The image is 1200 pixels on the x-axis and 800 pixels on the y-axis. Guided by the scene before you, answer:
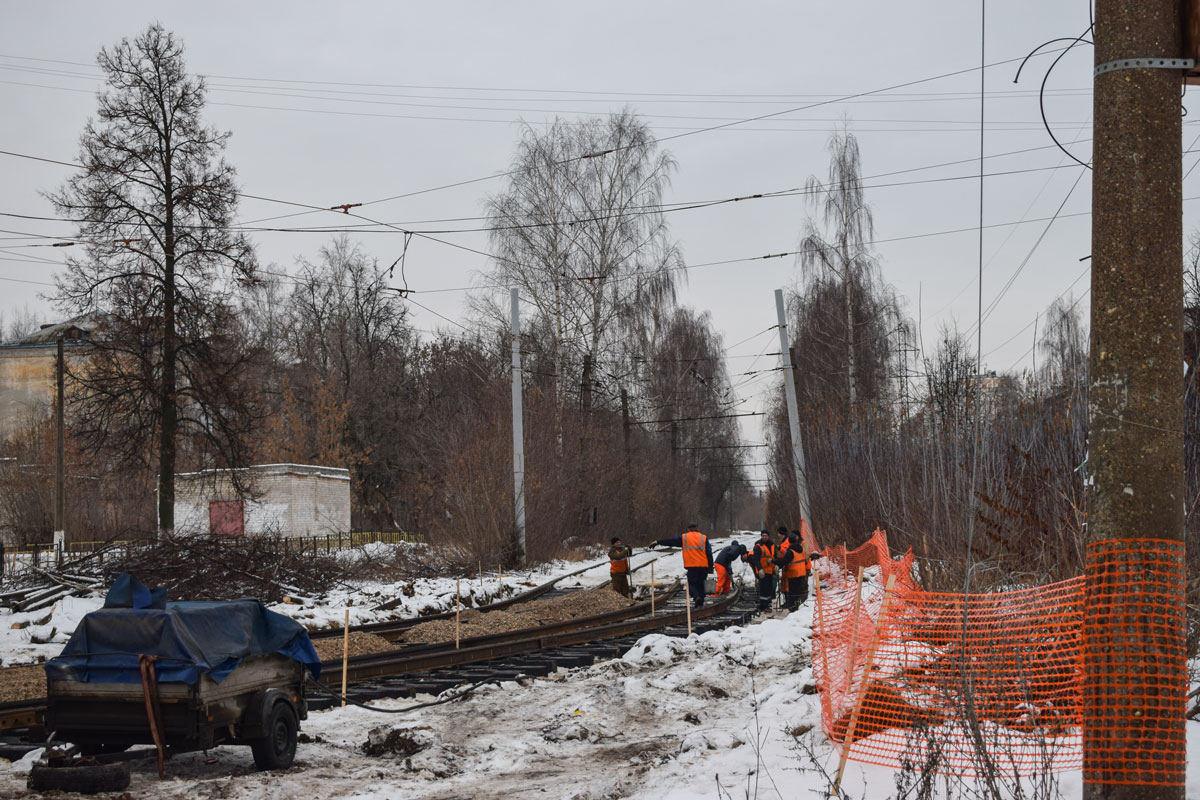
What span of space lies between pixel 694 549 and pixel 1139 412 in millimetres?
18318

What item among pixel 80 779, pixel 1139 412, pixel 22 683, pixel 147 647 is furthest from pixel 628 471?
pixel 1139 412

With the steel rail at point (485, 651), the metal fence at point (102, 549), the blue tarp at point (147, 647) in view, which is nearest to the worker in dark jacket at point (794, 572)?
the steel rail at point (485, 651)

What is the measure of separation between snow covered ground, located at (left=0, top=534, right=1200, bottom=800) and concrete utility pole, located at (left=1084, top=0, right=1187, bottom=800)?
5.07 ft

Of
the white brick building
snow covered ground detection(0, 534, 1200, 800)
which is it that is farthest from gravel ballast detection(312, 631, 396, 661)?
the white brick building

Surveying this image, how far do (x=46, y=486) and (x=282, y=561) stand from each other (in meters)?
26.3

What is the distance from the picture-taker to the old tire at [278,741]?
8.99 metres

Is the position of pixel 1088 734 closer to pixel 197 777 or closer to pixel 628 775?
pixel 628 775

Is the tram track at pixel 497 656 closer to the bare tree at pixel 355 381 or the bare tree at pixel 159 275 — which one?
the bare tree at pixel 159 275

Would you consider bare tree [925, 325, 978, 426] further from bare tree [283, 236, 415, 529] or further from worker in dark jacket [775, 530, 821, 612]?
bare tree [283, 236, 415, 529]

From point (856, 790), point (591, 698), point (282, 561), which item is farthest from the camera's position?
point (282, 561)

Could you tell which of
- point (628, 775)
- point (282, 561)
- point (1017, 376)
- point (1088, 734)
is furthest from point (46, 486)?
point (1088, 734)

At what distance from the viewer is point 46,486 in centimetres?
4497

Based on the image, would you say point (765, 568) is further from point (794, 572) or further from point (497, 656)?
point (497, 656)

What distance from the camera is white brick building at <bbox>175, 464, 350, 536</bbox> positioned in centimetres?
3697
